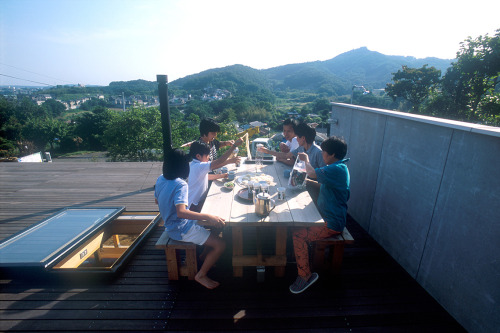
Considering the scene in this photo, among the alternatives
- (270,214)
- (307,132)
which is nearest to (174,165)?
(270,214)

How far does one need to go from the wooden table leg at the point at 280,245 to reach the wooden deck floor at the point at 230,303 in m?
0.09

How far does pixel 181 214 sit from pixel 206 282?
2.91 feet

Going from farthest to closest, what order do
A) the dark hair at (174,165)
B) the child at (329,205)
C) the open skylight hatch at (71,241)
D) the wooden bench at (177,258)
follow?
the open skylight hatch at (71,241), the wooden bench at (177,258), the child at (329,205), the dark hair at (174,165)

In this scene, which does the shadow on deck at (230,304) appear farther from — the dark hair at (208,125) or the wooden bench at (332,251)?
the dark hair at (208,125)

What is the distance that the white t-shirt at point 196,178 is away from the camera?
291cm

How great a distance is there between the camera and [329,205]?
102 inches

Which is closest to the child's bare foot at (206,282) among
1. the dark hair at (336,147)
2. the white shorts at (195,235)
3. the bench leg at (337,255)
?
the white shorts at (195,235)

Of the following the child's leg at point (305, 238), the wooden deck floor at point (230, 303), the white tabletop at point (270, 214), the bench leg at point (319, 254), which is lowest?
the wooden deck floor at point (230, 303)

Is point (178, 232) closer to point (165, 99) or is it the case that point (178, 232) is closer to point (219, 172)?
point (219, 172)

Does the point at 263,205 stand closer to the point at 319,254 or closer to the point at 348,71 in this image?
the point at 319,254

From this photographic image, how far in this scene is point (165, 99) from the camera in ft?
13.9

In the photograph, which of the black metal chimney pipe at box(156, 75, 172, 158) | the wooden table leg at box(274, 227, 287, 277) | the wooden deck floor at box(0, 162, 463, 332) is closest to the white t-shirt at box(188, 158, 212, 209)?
the wooden deck floor at box(0, 162, 463, 332)

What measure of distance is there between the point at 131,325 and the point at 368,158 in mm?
3782

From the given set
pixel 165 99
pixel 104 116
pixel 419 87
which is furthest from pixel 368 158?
pixel 104 116
